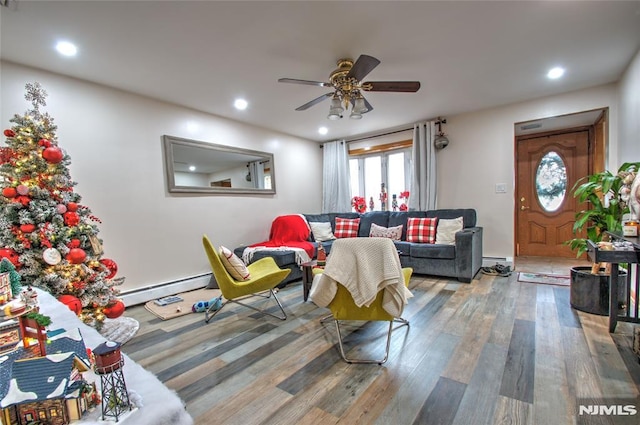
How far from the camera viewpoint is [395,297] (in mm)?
1864

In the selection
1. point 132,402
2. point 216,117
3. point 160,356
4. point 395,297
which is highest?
point 216,117

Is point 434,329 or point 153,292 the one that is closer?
point 434,329

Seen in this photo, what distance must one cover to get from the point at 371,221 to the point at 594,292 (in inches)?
111

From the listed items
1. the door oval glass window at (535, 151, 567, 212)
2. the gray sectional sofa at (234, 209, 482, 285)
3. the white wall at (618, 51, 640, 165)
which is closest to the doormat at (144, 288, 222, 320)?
the gray sectional sofa at (234, 209, 482, 285)

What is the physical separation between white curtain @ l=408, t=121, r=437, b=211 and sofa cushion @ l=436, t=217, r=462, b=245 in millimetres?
Answer: 601

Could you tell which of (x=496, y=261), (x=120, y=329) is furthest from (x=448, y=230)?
(x=120, y=329)

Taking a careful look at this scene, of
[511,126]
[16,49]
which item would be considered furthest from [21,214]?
[511,126]

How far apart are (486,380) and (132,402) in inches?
70.9

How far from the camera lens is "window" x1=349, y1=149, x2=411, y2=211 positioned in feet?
16.9

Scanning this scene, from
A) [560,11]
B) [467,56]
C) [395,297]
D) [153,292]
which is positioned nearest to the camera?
[395,297]

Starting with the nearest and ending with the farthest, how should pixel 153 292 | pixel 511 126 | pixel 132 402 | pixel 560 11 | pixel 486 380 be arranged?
pixel 132 402, pixel 486 380, pixel 560 11, pixel 153 292, pixel 511 126

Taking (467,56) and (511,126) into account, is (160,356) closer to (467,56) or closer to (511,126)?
(467,56)

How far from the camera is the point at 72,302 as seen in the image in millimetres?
2084

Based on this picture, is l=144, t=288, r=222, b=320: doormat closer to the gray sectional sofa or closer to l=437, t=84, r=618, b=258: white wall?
the gray sectional sofa
